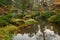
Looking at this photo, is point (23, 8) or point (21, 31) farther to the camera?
point (23, 8)

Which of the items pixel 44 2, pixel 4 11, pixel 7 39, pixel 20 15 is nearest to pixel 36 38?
pixel 7 39

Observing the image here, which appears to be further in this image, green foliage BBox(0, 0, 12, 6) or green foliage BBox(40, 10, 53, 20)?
green foliage BBox(0, 0, 12, 6)

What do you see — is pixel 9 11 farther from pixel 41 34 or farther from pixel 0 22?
pixel 41 34

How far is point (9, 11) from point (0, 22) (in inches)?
226

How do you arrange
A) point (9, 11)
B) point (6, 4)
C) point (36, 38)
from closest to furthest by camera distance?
point (36, 38) < point (9, 11) < point (6, 4)

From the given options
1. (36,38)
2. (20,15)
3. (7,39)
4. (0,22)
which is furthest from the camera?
(20,15)

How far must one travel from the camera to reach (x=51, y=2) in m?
24.4

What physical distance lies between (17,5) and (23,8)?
760 millimetres

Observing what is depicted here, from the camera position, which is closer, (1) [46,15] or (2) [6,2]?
(1) [46,15]

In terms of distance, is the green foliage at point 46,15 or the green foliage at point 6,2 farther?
the green foliage at point 6,2

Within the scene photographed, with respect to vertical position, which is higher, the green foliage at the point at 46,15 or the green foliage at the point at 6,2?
the green foliage at the point at 6,2

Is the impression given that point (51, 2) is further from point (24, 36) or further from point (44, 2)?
Result: point (24, 36)

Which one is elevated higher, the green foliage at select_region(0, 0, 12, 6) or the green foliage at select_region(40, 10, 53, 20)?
the green foliage at select_region(0, 0, 12, 6)

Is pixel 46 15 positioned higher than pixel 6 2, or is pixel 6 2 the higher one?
pixel 6 2
